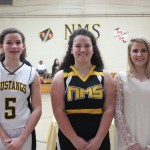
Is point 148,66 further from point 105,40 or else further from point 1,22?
point 1,22

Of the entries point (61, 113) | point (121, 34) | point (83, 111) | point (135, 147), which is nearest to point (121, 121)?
point (135, 147)

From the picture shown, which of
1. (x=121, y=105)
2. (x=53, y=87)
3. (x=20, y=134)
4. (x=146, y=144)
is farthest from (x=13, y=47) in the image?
(x=146, y=144)

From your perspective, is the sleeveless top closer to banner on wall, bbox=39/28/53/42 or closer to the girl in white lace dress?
the girl in white lace dress

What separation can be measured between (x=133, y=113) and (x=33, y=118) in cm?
85

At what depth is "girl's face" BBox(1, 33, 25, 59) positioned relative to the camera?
2.22m

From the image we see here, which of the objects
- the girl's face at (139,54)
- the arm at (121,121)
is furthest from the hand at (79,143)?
the girl's face at (139,54)

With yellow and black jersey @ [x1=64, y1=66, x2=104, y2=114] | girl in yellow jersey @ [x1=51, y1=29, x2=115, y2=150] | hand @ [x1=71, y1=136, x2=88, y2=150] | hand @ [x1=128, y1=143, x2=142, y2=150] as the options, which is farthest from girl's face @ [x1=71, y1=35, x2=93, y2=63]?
hand @ [x1=128, y1=143, x2=142, y2=150]

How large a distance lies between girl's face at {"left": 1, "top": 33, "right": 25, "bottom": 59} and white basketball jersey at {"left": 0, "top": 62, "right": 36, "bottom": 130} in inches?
6.5

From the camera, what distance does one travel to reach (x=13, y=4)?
12.8 m

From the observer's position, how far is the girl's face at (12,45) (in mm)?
2225

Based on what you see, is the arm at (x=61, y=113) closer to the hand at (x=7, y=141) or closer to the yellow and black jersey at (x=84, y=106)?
the yellow and black jersey at (x=84, y=106)

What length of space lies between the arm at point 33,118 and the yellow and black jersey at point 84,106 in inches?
10.5

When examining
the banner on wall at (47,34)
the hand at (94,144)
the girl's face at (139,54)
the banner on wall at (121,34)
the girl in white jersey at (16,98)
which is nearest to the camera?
the hand at (94,144)

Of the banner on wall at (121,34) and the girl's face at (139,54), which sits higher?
the banner on wall at (121,34)
